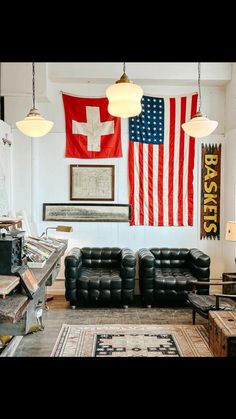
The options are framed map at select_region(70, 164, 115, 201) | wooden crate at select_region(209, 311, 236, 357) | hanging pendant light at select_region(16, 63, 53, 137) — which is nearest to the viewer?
wooden crate at select_region(209, 311, 236, 357)

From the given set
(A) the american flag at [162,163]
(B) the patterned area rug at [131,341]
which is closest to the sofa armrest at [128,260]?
(A) the american flag at [162,163]

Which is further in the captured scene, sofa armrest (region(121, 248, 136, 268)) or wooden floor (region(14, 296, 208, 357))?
sofa armrest (region(121, 248, 136, 268))

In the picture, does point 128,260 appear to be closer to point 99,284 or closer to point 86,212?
point 99,284

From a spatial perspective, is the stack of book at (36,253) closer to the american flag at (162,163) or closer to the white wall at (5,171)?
the white wall at (5,171)

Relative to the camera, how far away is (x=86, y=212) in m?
7.65

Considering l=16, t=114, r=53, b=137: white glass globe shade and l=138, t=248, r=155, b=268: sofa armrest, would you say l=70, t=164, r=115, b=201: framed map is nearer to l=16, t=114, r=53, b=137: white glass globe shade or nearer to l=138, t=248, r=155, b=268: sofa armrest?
l=138, t=248, r=155, b=268: sofa armrest

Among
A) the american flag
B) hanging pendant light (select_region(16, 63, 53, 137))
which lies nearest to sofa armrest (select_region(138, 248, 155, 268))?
the american flag

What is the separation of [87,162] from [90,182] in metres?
0.38

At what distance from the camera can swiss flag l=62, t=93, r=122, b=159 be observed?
24.5 ft

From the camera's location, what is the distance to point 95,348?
4.89 meters

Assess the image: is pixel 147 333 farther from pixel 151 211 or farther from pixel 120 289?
pixel 151 211

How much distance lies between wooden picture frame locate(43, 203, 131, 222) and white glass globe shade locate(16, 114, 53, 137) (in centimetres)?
235

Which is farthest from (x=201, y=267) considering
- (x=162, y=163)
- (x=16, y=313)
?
(x=16, y=313)
